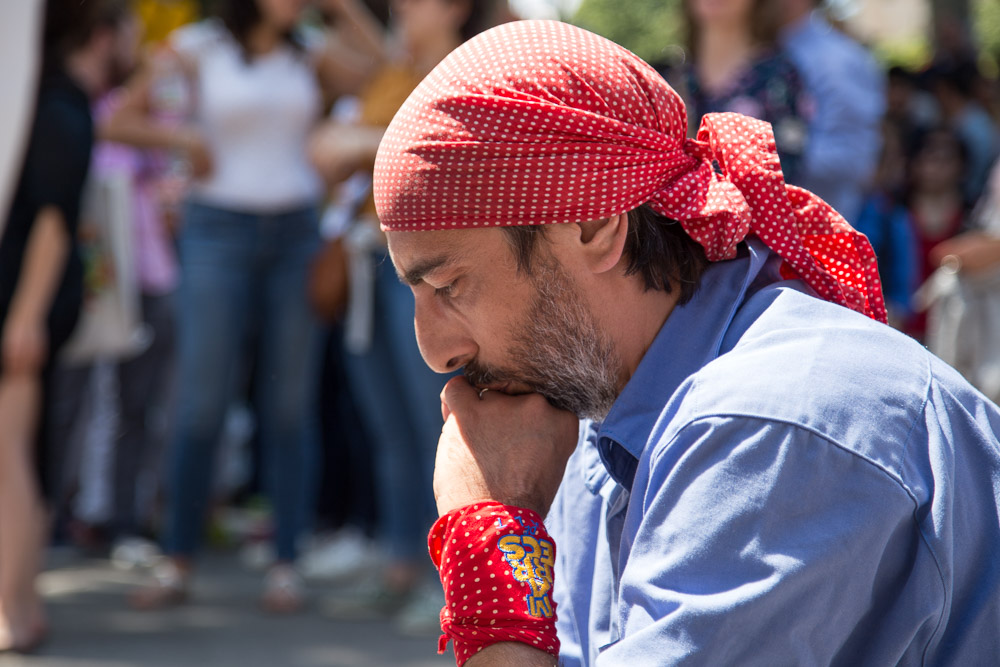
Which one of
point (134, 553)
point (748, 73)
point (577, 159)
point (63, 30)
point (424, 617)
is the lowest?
point (424, 617)

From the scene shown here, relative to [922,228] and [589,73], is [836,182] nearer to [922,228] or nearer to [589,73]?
[922,228]

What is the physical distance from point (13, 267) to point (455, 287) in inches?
112

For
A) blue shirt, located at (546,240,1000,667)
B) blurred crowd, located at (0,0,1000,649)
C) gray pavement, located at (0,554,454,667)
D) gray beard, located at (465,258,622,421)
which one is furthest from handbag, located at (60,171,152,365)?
blue shirt, located at (546,240,1000,667)

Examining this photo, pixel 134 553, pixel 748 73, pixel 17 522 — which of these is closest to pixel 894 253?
pixel 748 73

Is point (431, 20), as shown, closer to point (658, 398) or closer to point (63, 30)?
point (63, 30)

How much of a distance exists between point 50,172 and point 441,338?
2.79m

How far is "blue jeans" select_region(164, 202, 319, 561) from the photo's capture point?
13.9 feet

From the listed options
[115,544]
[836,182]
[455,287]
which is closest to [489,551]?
[455,287]

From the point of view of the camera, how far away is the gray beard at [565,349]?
1585mm

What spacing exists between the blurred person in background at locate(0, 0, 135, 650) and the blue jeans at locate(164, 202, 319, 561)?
0.44 metres

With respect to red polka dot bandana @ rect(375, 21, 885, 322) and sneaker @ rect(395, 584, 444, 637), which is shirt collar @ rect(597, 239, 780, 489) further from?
sneaker @ rect(395, 584, 444, 637)

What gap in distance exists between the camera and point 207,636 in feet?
13.6

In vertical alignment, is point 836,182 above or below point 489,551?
above

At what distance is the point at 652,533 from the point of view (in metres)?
1.28
